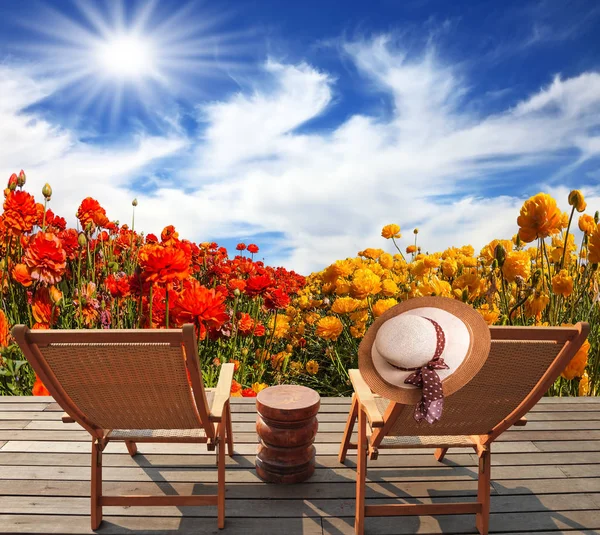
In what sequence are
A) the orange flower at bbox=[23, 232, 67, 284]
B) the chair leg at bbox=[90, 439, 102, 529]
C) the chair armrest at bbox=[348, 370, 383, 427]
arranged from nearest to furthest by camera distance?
the chair armrest at bbox=[348, 370, 383, 427] → the chair leg at bbox=[90, 439, 102, 529] → the orange flower at bbox=[23, 232, 67, 284]

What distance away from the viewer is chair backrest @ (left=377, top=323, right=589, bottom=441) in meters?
1.70

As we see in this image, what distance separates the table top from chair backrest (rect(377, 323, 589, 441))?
15.7 inches

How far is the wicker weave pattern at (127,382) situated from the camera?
1.65m

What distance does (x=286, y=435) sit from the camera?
219 centimetres

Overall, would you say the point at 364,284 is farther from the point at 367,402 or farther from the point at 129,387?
the point at 129,387

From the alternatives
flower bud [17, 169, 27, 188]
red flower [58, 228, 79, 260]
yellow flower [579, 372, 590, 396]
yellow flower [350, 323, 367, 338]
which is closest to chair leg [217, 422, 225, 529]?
yellow flower [350, 323, 367, 338]

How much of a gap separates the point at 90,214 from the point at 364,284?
239 cm

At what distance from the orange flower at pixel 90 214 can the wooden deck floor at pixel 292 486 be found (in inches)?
65.4

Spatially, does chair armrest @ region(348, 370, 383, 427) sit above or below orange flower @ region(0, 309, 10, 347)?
below

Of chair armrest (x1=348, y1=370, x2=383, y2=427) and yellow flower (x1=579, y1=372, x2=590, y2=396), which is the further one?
yellow flower (x1=579, y1=372, x2=590, y2=396)

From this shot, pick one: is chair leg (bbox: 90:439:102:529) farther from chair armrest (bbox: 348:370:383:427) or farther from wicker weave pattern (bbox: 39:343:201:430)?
chair armrest (bbox: 348:370:383:427)

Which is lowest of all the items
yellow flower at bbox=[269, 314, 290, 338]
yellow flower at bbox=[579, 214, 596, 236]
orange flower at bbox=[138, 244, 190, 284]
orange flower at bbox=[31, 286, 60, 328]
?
yellow flower at bbox=[269, 314, 290, 338]

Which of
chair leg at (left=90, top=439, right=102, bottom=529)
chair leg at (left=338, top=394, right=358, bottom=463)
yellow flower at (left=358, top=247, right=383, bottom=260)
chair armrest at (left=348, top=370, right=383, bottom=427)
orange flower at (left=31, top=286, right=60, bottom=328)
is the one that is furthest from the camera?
yellow flower at (left=358, top=247, right=383, bottom=260)

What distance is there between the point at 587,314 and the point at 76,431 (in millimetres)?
3807
